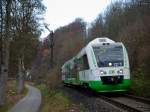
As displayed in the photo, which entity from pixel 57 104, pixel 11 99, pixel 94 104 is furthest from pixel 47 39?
pixel 94 104

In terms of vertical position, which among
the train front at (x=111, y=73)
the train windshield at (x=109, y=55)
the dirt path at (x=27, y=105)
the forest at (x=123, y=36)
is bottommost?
the dirt path at (x=27, y=105)

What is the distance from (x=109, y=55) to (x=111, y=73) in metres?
1.26

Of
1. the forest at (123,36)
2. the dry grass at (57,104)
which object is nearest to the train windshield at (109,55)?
the forest at (123,36)

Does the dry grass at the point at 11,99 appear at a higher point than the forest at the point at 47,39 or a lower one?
lower

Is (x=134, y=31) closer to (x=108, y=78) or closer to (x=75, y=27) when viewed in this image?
(x=108, y=78)

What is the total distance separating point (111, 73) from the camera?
81.5 feet

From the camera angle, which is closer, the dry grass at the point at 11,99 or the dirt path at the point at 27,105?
the dirt path at the point at 27,105

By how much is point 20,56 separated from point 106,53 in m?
19.4

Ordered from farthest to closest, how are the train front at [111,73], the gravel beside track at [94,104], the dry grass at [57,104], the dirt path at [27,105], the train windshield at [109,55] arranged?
the train windshield at [109,55], the train front at [111,73], the dirt path at [27,105], the dry grass at [57,104], the gravel beside track at [94,104]

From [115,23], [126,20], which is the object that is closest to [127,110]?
[126,20]

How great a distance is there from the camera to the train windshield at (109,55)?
25.2 m

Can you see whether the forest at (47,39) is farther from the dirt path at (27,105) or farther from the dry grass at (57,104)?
the dry grass at (57,104)

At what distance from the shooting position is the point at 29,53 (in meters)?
46.8

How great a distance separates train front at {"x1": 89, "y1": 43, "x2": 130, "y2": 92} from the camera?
24797 millimetres
